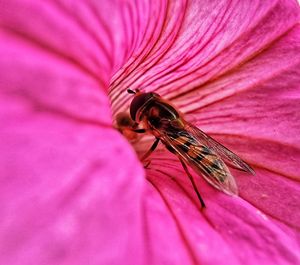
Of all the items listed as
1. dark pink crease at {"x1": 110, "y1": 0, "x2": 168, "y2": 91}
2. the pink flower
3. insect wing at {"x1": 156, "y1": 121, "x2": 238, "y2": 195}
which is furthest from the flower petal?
dark pink crease at {"x1": 110, "y1": 0, "x2": 168, "y2": 91}

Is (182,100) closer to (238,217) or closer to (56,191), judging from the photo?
(238,217)

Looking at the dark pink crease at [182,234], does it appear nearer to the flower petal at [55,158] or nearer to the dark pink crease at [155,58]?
the flower petal at [55,158]

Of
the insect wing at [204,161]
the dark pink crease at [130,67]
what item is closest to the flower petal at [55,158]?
the insect wing at [204,161]

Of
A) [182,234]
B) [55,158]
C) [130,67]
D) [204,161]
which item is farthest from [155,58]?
[55,158]

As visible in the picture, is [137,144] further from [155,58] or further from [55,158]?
[55,158]

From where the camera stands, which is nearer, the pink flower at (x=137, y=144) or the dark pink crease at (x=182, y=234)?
the pink flower at (x=137, y=144)

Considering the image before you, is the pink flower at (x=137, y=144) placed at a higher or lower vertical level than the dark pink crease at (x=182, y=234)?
higher

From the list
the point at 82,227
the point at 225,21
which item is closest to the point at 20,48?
the point at 82,227
